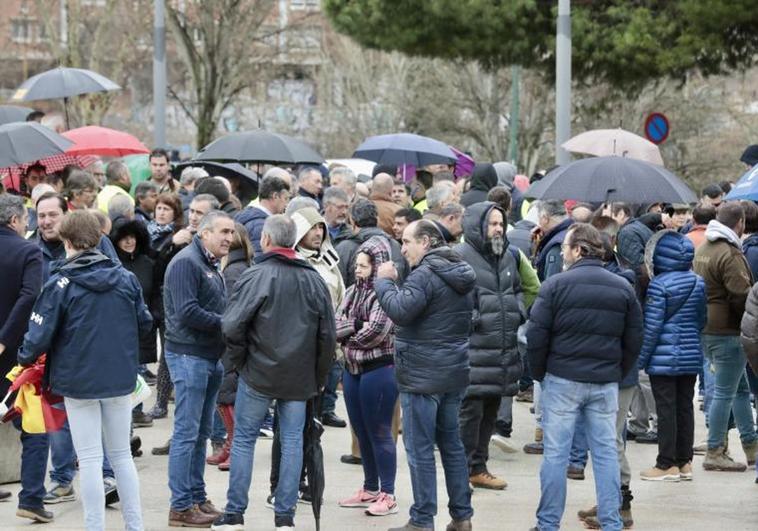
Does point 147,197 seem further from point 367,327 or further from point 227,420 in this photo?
point 367,327

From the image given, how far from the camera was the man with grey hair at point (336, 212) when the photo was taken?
427 inches

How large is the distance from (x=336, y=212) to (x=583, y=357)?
3149 millimetres

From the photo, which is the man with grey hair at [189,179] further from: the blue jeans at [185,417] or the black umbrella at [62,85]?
the blue jeans at [185,417]

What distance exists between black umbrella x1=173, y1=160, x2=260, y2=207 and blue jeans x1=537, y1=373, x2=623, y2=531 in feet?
21.8

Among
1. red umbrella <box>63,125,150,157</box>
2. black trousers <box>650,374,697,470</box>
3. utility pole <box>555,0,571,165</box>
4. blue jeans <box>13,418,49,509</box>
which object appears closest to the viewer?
blue jeans <box>13,418,49,509</box>

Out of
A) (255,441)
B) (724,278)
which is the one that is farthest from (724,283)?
(255,441)

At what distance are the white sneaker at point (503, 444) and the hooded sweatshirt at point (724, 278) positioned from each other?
5.73ft

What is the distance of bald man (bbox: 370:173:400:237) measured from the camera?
1147 centimetres

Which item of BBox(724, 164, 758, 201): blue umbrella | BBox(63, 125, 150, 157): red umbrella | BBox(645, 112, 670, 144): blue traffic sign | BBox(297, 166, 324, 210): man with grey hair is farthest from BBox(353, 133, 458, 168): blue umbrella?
BBox(724, 164, 758, 201): blue umbrella

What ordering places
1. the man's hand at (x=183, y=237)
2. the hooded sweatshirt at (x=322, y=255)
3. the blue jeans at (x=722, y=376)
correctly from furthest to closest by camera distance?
the man's hand at (x=183, y=237)
the blue jeans at (x=722, y=376)
the hooded sweatshirt at (x=322, y=255)

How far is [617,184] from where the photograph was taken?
10367 millimetres

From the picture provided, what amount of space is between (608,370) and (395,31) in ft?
45.6

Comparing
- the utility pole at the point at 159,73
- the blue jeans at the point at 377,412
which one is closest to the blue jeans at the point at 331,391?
the blue jeans at the point at 377,412

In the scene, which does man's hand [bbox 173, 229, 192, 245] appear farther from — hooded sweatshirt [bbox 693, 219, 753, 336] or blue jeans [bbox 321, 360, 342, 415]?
hooded sweatshirt [bbox 693, 219, 753, 336]
